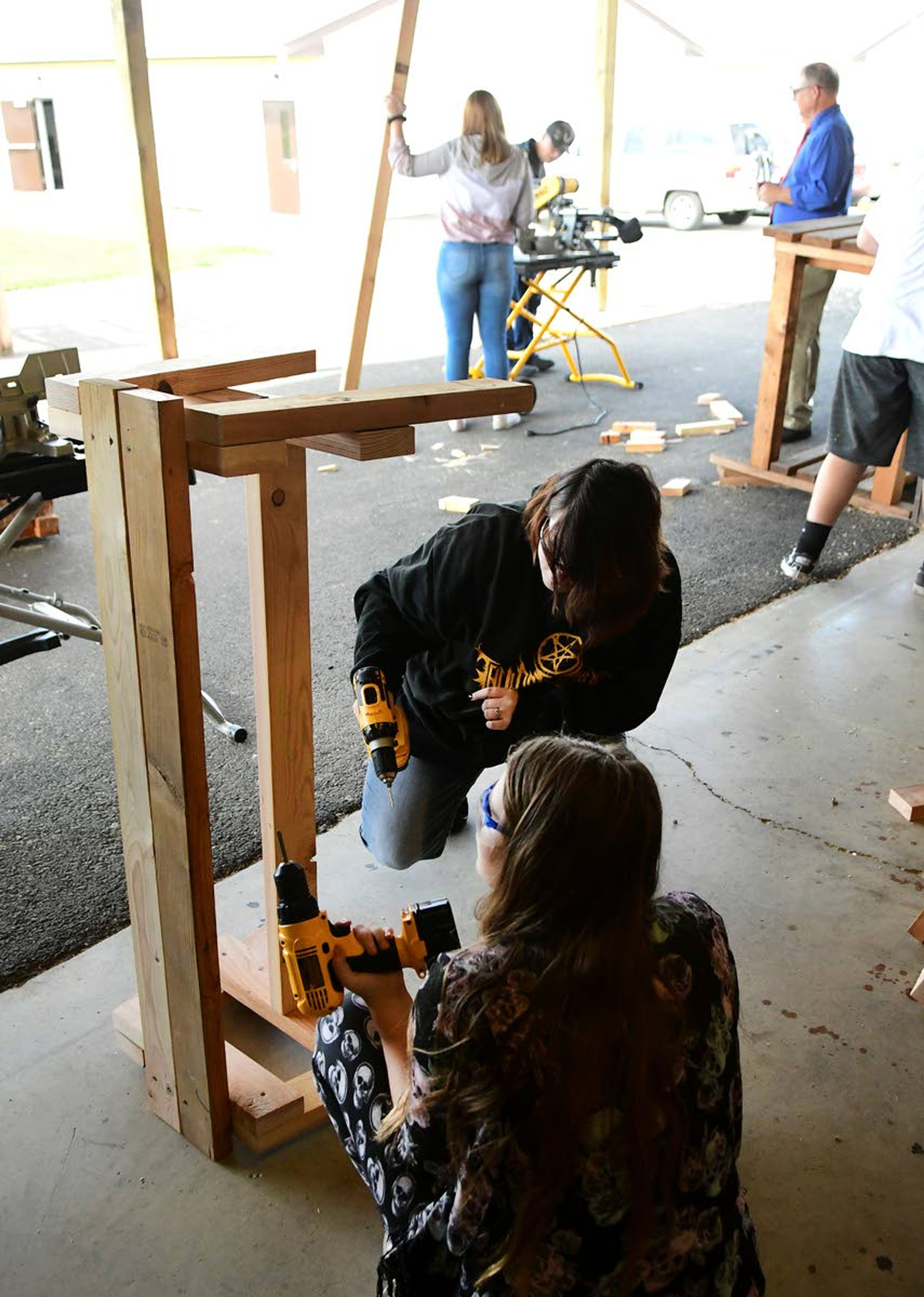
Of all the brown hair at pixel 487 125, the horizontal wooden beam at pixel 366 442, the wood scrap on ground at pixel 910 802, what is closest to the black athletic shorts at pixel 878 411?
the wood scrap on ground at pixel 910 802

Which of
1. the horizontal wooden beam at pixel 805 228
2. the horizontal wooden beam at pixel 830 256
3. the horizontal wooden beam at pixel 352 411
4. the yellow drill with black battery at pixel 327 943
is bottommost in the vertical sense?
the yellow drill with black battery at pixel 327 943

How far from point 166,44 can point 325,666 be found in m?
8.05

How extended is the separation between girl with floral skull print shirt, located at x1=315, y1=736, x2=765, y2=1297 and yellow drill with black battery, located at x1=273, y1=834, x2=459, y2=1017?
312 millimetres

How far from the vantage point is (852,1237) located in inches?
78.3

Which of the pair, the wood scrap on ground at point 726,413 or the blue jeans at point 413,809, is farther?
the wood scrap on ground at point 726,413

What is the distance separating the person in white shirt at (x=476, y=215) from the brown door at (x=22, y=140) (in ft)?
22.0

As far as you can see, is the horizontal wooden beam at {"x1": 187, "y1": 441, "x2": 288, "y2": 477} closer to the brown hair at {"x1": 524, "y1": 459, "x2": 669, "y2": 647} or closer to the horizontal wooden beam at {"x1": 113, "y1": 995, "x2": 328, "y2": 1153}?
the brown hair at {"x1": 524, "y1": 459, "x2": 669, "y2": 647}

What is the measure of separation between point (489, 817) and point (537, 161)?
250 inches

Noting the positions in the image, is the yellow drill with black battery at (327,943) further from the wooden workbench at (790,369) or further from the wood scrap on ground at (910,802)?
the wooden workbench at (790,369)

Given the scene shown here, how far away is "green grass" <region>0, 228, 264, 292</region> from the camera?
10.7 metres

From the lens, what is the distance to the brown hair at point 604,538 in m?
2.00

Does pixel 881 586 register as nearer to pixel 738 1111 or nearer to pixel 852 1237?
pixel 852 1237

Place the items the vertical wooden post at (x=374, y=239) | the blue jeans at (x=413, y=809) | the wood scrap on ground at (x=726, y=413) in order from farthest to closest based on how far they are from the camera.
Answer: the wood scrap on ground at (x=726, y=413)
the vertical wooden post at (x=374, y=239)
the blue jeans at (x=413, y=809)

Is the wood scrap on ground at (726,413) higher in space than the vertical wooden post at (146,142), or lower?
lower
